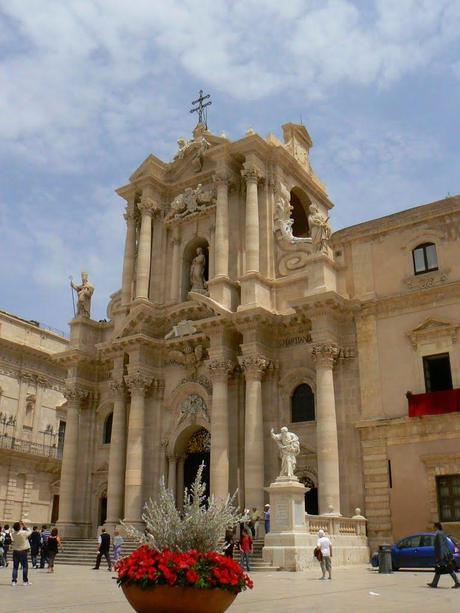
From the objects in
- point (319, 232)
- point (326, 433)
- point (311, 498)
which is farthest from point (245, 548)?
point (319, 232)

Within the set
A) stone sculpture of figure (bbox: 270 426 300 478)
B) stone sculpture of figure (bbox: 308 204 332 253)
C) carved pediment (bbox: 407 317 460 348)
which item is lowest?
stone sculpture of figure (bbox: 270 426 300 478)

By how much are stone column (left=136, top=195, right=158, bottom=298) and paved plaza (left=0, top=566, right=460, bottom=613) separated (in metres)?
17.1

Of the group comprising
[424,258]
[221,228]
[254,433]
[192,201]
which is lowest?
[254,433]

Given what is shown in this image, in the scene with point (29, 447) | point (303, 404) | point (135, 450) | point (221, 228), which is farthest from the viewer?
point (29, 447)

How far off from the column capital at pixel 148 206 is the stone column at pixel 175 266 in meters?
1.48

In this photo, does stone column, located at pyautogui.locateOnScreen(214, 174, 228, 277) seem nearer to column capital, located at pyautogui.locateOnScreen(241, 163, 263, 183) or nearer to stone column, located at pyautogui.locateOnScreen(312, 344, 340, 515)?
column capital, located at pyautogui.locateOnScreen(241, 163, 263, 183)

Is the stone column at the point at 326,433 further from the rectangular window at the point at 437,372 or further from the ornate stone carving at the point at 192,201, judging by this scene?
the ornate stone carving at the point at 192,201

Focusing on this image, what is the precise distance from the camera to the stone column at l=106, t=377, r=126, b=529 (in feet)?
101

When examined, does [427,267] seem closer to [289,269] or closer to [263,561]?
[289,269]

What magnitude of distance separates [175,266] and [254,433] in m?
11.0

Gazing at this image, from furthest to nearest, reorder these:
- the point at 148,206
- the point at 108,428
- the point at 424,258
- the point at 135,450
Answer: the point at 148,206
the point at 108,428
the point at 135,450
the point at 424,258

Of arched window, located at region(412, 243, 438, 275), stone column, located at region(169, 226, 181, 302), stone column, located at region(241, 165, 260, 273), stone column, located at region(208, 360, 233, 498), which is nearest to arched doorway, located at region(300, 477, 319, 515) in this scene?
stone column, located at region(208, 360, 233, 498)

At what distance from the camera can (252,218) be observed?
3128 centimetres

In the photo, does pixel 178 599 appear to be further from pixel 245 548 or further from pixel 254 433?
pixel 254 433
